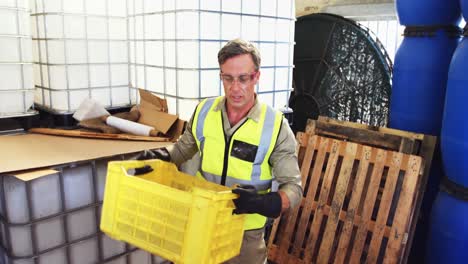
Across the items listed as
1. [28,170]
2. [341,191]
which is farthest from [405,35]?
[28,170]

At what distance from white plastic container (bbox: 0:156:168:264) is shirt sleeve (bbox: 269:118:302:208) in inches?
36.1

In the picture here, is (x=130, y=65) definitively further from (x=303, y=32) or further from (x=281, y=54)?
(x=303, y=32)

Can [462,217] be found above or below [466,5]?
below

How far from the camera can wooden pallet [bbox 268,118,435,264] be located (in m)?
2.66

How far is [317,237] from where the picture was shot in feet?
9.84

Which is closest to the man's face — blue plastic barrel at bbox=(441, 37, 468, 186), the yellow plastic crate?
the yellow plastic crate

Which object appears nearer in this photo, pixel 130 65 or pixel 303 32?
pixel 130 65

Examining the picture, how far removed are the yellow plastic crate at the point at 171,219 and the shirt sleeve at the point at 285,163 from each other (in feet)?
1.09

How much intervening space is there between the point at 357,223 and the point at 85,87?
88.4 inches

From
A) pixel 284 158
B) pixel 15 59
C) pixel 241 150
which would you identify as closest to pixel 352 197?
pixel 284 158

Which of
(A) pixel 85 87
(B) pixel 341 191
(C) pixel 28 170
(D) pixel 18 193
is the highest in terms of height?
(A) pixel 85 87

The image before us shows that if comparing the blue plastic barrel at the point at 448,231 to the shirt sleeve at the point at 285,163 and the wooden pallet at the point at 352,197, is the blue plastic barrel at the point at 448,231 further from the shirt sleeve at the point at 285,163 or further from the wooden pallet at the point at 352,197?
the shirt sleeve at the point at 285,163

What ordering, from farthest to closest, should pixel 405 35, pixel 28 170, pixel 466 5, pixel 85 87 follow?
1. pixel 405 35
2. pixel 85 87
3. pixel 466 5
4. pixel 28 170

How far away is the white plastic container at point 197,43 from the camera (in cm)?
240
